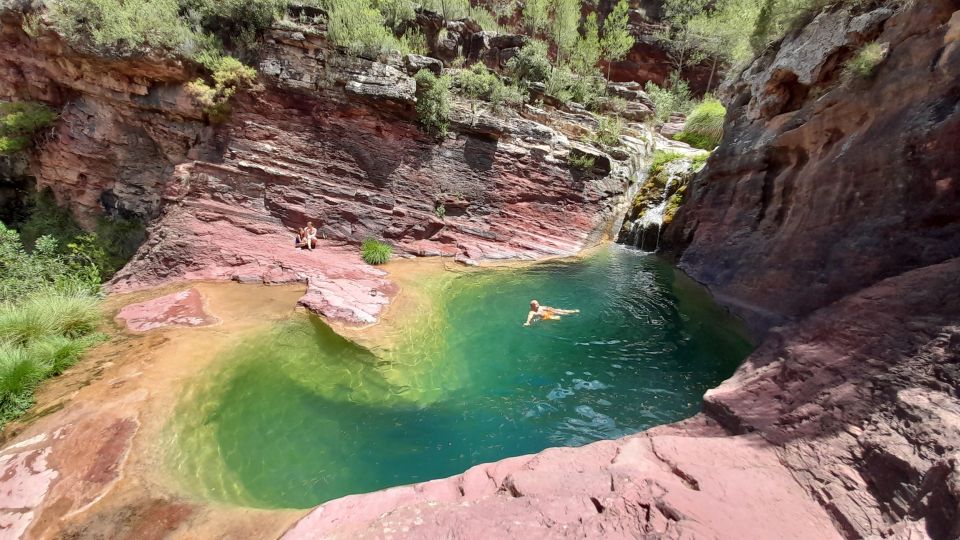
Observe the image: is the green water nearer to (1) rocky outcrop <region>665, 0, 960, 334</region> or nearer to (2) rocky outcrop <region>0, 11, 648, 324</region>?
(1) rocky outcrop <region>665, 0, 960, 334</region>

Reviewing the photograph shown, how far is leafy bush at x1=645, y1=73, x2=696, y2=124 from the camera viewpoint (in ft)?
68.9

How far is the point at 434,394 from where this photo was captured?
5.76 meters

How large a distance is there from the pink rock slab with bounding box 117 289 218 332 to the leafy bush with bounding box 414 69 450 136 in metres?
8.59

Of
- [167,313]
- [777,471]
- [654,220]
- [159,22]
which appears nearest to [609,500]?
[777,471]

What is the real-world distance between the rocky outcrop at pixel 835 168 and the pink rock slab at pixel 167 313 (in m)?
10.8

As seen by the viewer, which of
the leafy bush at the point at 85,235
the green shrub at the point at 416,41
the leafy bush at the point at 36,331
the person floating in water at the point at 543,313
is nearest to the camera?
the leafy bush at the point at 36,331

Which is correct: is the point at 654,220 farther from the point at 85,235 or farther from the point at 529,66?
the point at 85,235

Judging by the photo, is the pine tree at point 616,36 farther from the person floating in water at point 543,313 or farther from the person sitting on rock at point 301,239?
the person sitting on rock at point 301,239

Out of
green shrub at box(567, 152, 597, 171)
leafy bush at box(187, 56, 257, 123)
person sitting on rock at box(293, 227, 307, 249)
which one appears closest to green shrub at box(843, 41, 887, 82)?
green shrub at box(567, 152, 597, 171)

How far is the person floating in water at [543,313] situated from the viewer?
8141 mm

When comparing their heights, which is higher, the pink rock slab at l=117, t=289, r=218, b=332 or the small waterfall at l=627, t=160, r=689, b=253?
the small waterfall at l=627, t=160, r=689, b=253

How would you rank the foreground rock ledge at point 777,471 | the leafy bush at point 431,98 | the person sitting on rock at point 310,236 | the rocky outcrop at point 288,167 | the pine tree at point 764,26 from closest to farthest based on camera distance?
1. the foreground rock ledge at point 777,471
2. the pine tree at point 764,26
3. the rocky outcrop at point 288,167
4. the person sitting on rock at point 310,236
5. the leafy bush at point 431,98

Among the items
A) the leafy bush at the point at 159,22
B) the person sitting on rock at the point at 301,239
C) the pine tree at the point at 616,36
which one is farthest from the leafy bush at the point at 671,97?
the leafy bush at the point at 159,22

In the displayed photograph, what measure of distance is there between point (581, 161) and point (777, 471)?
12875mm
